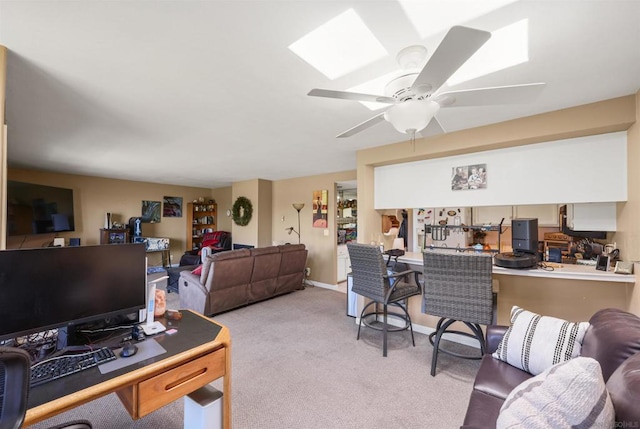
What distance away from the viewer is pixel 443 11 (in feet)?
4.03

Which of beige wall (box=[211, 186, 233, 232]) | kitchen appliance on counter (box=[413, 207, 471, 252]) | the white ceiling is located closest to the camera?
the white ceiling

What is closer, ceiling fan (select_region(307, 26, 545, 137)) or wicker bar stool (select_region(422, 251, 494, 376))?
ceiling fan (select_region(307, 26, 545, 137))

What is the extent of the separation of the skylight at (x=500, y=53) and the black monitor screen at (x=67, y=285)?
225 cm

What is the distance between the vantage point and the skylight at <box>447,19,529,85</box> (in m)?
1.37

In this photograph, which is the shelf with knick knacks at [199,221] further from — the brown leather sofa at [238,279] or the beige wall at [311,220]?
the brown leather sofa at [238,279]

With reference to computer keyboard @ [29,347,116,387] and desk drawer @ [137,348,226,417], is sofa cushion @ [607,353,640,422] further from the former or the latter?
computer keyboard @ [29,347,116,387]

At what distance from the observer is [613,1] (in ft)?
3.84

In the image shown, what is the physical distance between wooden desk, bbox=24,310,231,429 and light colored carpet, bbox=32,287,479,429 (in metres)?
0.63

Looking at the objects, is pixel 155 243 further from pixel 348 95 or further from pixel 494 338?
pixel 494 338

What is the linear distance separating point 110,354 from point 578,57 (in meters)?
2.93

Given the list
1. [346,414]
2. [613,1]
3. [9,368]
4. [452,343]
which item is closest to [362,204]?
[452,343]

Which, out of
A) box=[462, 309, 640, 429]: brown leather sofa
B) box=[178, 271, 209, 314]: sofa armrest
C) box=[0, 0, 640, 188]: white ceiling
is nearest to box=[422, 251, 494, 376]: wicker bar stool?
box=[462, 309, 640, 429]: brown leather sofa

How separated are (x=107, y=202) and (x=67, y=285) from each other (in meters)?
6.13

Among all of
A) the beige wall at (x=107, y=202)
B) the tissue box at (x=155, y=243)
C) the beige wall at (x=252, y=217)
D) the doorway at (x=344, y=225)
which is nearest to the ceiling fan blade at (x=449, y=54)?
the doorway at (x=344, y=225)
